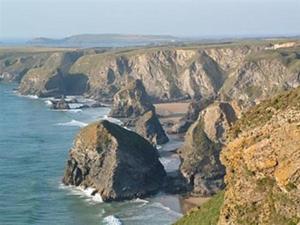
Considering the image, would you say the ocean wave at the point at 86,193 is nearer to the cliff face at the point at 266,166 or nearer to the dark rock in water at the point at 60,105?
the cliff face at the point at 266,166

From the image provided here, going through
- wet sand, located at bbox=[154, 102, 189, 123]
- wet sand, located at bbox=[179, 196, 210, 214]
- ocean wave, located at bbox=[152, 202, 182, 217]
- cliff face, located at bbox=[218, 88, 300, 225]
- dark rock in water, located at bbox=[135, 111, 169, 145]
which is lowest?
wet sand, located at bbox=[154, 102, 189, 123]

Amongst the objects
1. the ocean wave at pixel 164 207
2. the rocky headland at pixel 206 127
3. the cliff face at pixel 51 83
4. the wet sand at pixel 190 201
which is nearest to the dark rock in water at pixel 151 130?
the rocky headland at pixel 206 127

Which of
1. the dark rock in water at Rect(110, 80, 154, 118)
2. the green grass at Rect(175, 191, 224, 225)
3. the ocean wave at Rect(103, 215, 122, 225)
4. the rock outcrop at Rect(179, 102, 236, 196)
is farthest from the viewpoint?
the dark rock in water at Rect(110, 80, 154, 118)

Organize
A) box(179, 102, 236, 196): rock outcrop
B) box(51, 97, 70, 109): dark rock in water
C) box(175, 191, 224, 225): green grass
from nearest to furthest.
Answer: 1. box(175, 191, 224, 225): green grass
2. box(179, 102, 236, 196): rock outcrop
3. box(51, 97, 70, 109): dark rock in water

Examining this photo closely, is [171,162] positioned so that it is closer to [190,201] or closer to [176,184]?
[176,184]

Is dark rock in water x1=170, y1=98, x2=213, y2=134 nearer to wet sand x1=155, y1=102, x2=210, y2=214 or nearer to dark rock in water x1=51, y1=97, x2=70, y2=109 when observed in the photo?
wet sand x1=155, y1=102, x2=210, y2=214

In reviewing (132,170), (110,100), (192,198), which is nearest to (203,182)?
(192,198)

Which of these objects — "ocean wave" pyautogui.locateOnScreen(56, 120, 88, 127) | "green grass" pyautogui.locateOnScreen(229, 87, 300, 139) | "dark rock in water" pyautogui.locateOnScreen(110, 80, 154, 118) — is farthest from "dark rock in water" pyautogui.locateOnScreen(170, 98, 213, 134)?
"green grass" pyautogui.locateOnScreen(229, 87, 300, 139)

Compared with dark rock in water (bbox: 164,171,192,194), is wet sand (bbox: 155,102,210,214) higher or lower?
lower

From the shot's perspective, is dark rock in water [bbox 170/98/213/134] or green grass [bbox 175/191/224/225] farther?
dark rock in water [bbox 170/98/213/134]
